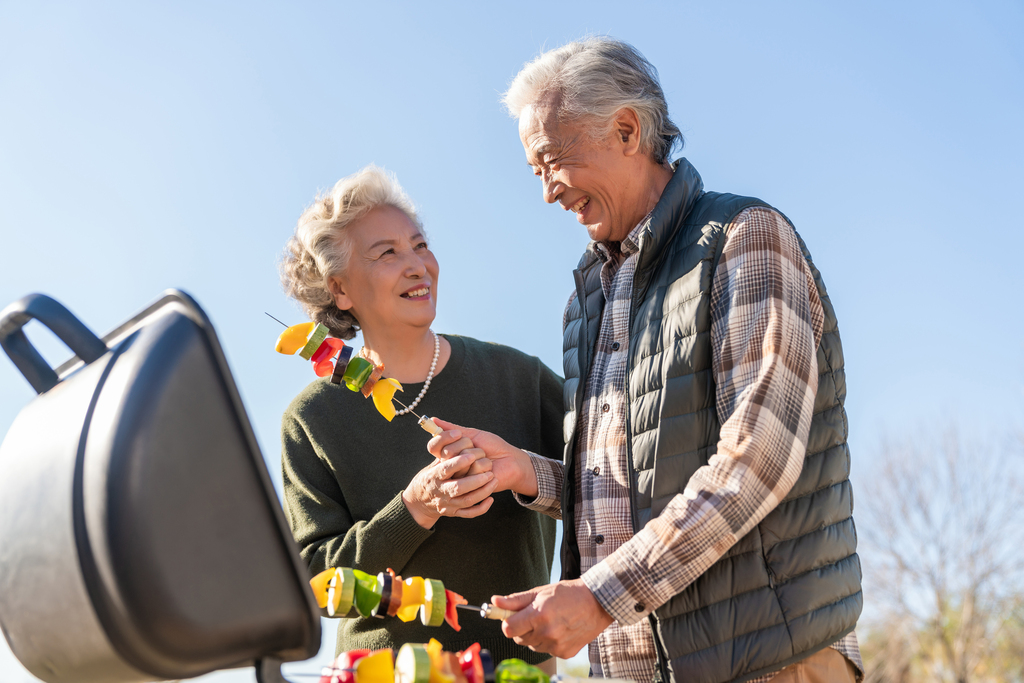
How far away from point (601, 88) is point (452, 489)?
3.67 feet

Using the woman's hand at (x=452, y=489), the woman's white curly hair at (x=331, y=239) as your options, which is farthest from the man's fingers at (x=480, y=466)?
the woman's white curly hair at (x=331, y=239)

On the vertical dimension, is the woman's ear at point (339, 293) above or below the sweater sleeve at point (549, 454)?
above

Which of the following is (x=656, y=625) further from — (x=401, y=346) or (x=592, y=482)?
(x=401, y=346)

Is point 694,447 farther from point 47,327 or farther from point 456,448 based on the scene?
point 47,327

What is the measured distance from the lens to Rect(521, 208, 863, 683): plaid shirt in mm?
1520

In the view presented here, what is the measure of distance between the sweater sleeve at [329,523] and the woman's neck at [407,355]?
1.15ft

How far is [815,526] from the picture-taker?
5.30ft

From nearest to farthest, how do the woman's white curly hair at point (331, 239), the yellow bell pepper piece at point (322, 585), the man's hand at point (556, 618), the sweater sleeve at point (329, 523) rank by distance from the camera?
1. the yellow bell pepper piece at point (322, 585)
2. the man's hand at point (556, 618)
3. the sweater sleeve at point (329, 523)
4. the woman's white curly hair at point (331, 239)

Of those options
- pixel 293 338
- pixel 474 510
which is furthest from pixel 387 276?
pixel 474 510

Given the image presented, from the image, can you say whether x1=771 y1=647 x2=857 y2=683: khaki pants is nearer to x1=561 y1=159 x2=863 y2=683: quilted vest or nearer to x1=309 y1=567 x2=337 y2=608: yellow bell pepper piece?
x1=561 y1=159 x2=863 y2=683: quilted vest

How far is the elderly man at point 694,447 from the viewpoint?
5.00 feet

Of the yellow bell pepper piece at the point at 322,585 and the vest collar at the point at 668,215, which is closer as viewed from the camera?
the yellow bell pepper piece at the point at 322,585

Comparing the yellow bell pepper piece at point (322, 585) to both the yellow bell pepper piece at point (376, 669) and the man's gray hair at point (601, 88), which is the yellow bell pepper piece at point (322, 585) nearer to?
the yellow bell pepper piece at point (376, 669)

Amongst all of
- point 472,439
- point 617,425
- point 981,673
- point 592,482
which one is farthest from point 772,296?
point 981,673
